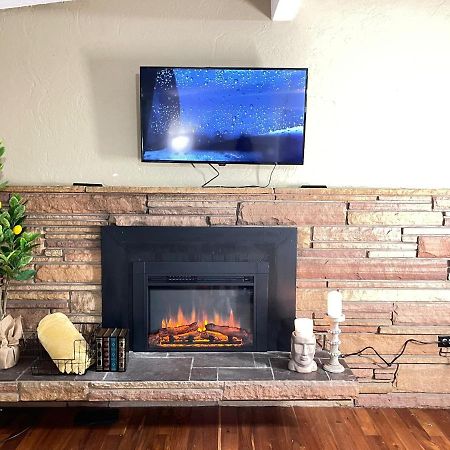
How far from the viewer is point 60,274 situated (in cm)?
266

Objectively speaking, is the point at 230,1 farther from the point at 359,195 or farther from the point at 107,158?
the point at 359,195

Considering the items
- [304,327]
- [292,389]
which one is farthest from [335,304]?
[292,389]

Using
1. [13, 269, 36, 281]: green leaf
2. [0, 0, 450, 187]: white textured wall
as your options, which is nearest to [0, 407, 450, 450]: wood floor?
[13, 269, 36, 281]: green leaf

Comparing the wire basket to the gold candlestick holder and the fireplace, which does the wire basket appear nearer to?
the fireplace

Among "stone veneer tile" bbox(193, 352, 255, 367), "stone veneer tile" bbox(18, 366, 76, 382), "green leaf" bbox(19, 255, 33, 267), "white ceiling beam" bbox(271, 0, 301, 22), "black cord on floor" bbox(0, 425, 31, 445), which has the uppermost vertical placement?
"white ceiling beam" bbox(271, 0, 301, 22)

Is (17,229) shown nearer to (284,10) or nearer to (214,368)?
(214,368)

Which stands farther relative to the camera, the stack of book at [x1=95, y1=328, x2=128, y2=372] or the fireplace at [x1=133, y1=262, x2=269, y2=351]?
the fireplace at [x1=133, y1=262, x2=269, y2=351]

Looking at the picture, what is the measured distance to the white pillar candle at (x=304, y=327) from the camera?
8.00 feet

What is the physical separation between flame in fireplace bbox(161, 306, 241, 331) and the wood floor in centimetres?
47

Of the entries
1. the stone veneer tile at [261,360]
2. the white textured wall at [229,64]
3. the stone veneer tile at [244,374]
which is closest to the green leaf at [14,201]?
the white textured wall at [229,64]

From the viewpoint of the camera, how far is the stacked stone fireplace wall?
261cm

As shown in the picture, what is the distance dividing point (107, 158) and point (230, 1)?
1.08 m

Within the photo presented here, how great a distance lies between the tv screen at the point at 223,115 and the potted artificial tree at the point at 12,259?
715 millimetres

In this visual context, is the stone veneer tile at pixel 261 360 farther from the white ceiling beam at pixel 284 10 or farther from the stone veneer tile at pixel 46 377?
the white ceiling beam at pixel 284 10
